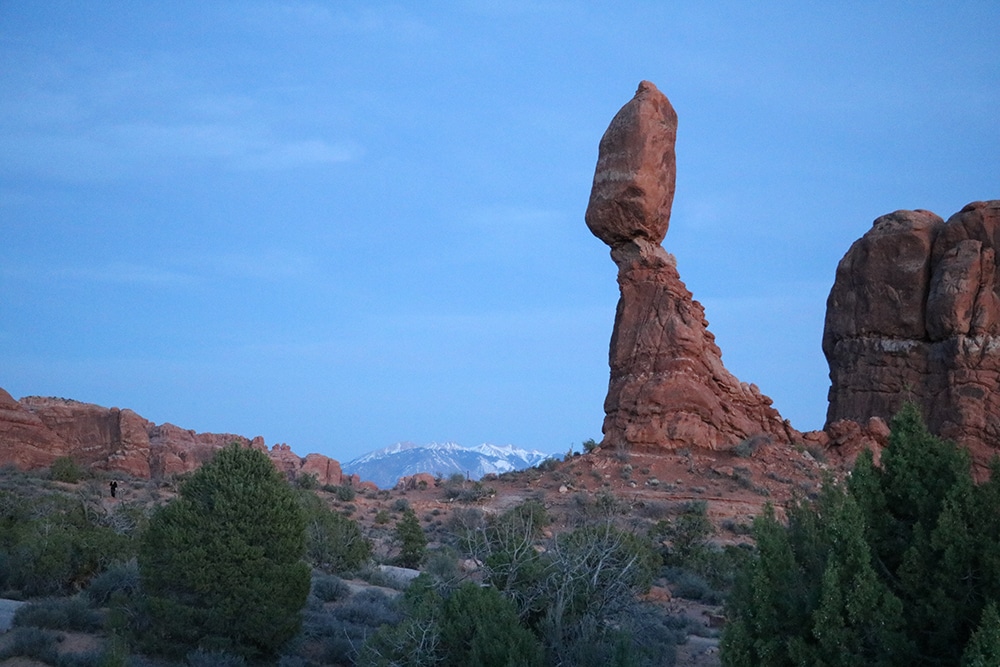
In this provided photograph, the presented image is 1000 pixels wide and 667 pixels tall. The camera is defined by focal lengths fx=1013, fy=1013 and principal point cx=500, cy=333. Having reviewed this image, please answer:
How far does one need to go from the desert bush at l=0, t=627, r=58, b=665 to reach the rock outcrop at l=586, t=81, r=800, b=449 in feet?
77.7

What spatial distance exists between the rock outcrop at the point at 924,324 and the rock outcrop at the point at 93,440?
67.2 feet

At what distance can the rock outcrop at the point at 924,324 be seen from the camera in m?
34.7

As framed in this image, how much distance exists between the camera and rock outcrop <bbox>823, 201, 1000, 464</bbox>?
3466 centimetres

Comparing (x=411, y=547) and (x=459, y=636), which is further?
(x=411, y=547)

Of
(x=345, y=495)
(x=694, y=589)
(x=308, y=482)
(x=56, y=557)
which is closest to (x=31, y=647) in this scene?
(x=56, y=557)

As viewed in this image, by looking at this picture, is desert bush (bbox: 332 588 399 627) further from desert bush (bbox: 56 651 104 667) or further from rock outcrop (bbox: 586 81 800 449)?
rock outcrop (bbox: 586 81 800 449)

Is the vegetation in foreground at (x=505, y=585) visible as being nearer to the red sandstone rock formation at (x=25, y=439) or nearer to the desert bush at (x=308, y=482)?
the desert bush at (x=308, y=482)

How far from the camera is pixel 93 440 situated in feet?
134

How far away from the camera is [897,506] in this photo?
8883 millimetres

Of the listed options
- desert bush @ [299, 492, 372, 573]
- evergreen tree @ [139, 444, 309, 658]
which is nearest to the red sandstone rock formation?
desert bush @ [299, 492, 372, 573]

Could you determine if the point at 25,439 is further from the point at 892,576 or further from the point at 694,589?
the point at 892,576

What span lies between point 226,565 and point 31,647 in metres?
2.45

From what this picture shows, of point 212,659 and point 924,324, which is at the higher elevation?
point 924,324

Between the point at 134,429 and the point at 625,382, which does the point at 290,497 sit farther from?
the point at 134,429
